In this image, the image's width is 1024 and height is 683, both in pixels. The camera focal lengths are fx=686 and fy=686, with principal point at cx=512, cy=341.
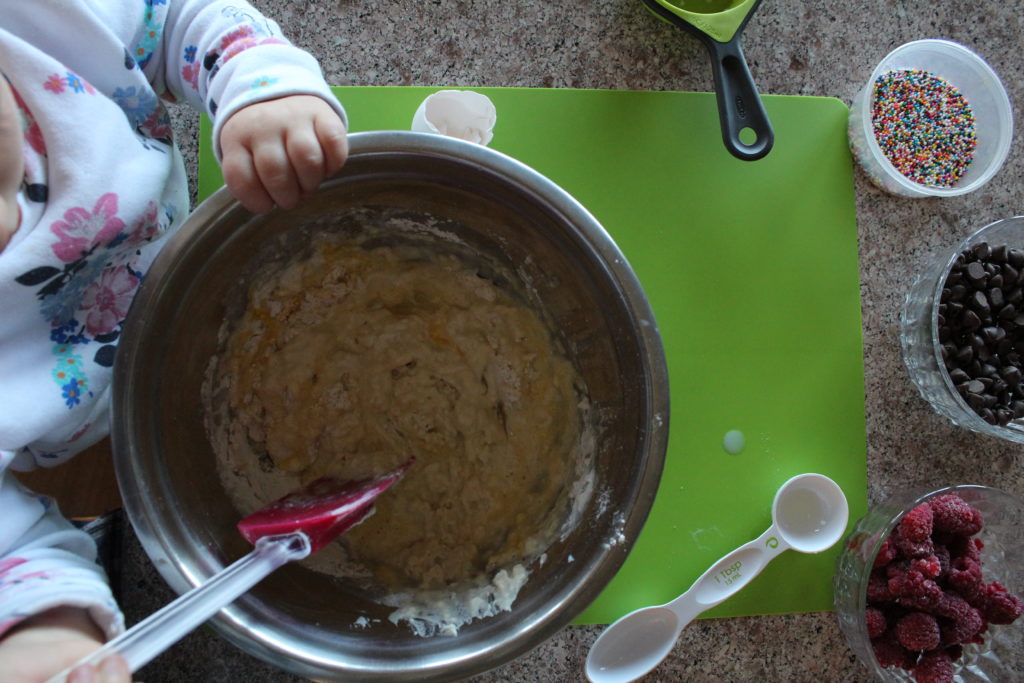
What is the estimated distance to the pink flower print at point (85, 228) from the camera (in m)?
0.70

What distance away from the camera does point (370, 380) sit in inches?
36.9

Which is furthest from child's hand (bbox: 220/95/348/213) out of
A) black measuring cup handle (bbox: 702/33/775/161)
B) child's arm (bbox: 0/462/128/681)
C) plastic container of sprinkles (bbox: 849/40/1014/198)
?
plastic container of sprinkles (bbox: 849/40/1014/198)

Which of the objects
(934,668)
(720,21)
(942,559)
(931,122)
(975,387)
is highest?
(720,21)

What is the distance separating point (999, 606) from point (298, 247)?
1.04 meters

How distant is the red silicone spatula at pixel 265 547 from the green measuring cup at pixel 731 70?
25.7 inches

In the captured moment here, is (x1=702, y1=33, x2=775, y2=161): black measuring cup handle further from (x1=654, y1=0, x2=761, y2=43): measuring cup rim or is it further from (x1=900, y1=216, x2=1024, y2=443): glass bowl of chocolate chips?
(x1=900, y1=216, x2=1024, y2=443): glass bowl of chocolate chips

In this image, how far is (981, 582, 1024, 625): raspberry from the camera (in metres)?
0.93

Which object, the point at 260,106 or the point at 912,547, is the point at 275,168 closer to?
the point at 260,106

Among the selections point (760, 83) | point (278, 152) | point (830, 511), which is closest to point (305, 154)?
point (278, 152)

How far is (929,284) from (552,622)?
76cm

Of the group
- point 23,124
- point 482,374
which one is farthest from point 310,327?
point 23,124

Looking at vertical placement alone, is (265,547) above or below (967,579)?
above

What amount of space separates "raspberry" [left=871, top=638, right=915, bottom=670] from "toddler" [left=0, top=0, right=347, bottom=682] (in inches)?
37.5

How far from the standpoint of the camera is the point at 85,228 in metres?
0.71
